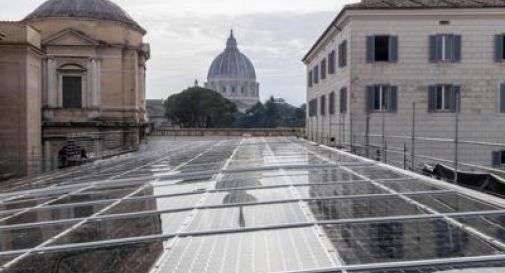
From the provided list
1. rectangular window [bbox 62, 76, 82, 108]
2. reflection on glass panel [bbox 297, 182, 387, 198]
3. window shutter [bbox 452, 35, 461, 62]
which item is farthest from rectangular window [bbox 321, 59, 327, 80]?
reflection on glass panel [bbox 297, 182, 387, 198]

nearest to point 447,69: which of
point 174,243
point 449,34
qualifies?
point 449,34

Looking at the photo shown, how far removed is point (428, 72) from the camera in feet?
95.9

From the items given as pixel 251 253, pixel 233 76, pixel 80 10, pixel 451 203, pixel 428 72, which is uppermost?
pixel 233 76

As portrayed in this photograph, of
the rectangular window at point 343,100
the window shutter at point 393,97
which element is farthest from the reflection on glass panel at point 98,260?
the rectangular window at point 343,100

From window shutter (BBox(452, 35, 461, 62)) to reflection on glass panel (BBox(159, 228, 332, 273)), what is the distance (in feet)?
82.1

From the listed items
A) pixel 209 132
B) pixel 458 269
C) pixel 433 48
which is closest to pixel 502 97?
Answer: pixel 433 48

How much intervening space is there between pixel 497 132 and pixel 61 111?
28.4m

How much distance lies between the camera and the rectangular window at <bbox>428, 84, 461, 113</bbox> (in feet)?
96.1

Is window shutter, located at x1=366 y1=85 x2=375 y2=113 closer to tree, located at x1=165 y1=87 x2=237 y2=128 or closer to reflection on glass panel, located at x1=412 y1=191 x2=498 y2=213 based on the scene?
reflection on glass panel, located at x1=412 y1=191 x2=498 y2=213

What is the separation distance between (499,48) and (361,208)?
24502 mm

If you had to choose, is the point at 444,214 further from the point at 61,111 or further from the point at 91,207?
the point at 61,111

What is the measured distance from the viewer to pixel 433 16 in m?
28.8

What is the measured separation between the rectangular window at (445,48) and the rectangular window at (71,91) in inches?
975

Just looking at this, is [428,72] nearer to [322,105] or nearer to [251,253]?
[322,105]
